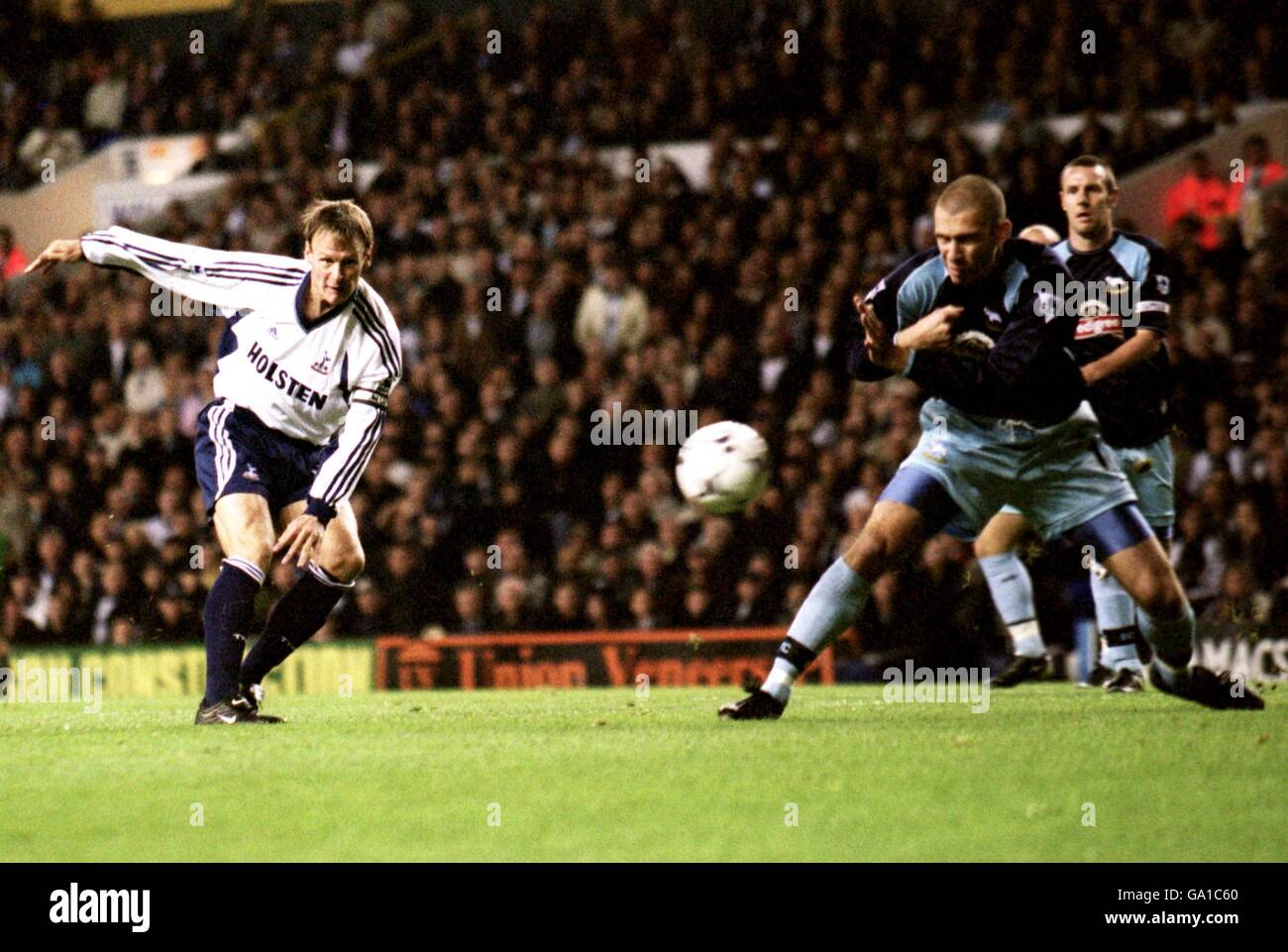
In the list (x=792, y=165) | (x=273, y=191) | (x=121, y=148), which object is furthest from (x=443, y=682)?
(x=121, y=148)

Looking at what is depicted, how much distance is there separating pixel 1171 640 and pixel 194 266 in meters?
4.32

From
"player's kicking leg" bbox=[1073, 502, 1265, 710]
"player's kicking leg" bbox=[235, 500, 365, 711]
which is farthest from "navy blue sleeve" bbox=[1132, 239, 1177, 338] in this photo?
"player's kicking leg" bbox=[235, 500, 365, 711]

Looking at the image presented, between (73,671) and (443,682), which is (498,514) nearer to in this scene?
(443,682)

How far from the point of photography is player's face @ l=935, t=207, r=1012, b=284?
6.66 metres

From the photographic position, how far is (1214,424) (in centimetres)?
1279

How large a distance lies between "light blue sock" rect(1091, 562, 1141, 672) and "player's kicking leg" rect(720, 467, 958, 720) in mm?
2235

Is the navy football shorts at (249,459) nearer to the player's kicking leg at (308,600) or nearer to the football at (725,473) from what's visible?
the player's kicking leg at (308,600)

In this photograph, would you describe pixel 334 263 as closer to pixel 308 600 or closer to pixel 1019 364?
pixel 308 600

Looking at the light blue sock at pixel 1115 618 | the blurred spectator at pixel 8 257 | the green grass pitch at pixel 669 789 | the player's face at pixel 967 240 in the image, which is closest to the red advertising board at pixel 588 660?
the light blue sock at pixel 1115 618

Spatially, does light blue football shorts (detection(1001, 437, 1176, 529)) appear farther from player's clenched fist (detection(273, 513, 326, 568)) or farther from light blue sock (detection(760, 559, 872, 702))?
player's clenched fist (detection(273, 513, 326, 568))

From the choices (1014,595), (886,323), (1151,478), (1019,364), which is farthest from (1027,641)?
(886,323)

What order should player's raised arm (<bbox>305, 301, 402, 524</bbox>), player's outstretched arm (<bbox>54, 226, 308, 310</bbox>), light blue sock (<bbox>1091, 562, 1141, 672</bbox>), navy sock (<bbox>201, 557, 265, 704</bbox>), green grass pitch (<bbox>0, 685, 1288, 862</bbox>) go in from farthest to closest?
light blue sock (<bbox>1091, 562, 1141, 672</bbox>) < player's outstretched arm (<bbox>54, 226, 308, 310</bbox>) < player's raised arm (<bbox>305, 301, 402, 524</bbox>) < navy sock (<bbox>201, 557, 265, 704</bbox>) < green grass pitch (<bbox>0, 685, 1288, 862</bbox>)
